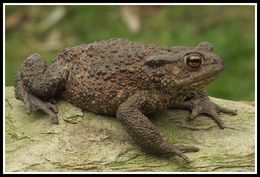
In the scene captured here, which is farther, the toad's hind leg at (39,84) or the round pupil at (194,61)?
the toad's hind leg at (39,84)

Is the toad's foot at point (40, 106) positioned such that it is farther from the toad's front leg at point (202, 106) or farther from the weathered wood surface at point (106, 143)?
the toad's front leg at point (202, 106)

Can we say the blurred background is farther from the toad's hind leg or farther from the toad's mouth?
the toad's mouth

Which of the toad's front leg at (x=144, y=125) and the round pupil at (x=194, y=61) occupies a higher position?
the round pupil at (x=194, y=61)

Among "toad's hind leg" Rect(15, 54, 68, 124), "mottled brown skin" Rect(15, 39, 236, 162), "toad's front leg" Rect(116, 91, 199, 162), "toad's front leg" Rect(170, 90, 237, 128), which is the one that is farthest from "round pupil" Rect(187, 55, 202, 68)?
"toad's hind leg" Rect(15, 54, 68, 124)

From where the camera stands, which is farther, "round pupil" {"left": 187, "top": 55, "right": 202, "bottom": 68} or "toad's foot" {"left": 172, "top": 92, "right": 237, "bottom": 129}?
"toad's foot" {"left": 172, "top": 92, "right": 237, "bottom": 129}

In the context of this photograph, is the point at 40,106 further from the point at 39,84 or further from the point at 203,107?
the point at 203,107

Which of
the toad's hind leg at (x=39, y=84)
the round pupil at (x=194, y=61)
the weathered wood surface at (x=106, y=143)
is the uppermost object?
the round pupil at (x=194, y=61)

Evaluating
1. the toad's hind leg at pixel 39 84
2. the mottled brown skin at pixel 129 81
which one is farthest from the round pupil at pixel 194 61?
the toad's hind leg at pixel 39 84
